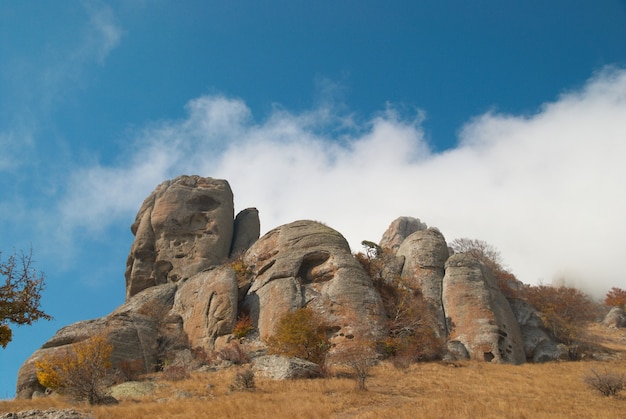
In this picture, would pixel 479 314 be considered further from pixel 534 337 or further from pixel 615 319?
pixel 615 319

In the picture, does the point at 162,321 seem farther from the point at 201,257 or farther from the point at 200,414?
the point at 200,414

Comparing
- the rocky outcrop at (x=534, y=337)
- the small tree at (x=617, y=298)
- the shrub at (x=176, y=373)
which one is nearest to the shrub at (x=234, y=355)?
the shrub at (x=176, y=373)

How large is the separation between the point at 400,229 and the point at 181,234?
132 ft

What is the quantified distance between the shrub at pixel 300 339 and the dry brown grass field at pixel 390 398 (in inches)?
116

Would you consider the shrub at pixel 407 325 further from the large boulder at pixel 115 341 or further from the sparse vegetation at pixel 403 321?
the large boulder at pixel 115 341

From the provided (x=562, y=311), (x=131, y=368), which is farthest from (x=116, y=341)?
(x=562, y=311)

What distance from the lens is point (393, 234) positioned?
262 feet

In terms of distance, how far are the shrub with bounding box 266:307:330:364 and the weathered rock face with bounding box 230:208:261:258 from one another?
18230mm

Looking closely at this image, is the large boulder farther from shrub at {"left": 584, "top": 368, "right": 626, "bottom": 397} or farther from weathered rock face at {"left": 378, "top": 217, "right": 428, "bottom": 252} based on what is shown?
weathered rock face at {"left": 378, "top": 217, "right": 428, "bottom": 252}

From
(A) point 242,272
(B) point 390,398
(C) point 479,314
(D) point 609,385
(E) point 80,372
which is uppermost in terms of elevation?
(A) point 242,272

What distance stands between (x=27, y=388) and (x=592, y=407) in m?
24.3

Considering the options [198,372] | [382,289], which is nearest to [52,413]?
[198,372]

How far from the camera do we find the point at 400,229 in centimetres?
7988

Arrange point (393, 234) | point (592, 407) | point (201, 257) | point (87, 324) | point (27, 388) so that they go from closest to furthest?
point (592, 407) < point (27, 388) < point (87, 324) < point (201, 257) < point (393, 234)
